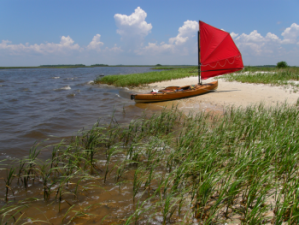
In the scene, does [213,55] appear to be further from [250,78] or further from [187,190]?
[187,190]

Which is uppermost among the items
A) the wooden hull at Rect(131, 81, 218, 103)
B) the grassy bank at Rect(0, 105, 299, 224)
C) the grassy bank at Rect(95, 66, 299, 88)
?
the grassy bank at Rect(95, 66, 299, 88)

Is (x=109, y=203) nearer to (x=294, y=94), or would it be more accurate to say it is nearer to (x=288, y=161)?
(x=288, y=161)

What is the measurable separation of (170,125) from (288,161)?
374 centimetres

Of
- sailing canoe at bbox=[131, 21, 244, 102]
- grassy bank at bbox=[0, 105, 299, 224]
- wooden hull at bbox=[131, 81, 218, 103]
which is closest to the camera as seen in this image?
grassy bank at bbox=[0, 105, 299, 224]

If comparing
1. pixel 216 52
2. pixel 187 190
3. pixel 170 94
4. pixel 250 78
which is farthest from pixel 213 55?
pixel 187 190

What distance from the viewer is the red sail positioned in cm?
1258

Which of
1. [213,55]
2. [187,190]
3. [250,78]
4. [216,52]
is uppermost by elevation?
[216,52]

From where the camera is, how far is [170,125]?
21.0ft

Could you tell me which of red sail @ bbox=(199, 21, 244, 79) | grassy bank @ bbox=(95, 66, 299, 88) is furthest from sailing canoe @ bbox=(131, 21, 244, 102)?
grassy bank @ bbox=(95, 66, 299, 88)

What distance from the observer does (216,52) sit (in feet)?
42.4

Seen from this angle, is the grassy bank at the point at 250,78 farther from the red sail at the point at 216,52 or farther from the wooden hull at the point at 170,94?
the wooden hull at the point at 170,94

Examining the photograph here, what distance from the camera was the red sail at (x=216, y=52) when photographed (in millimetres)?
12578

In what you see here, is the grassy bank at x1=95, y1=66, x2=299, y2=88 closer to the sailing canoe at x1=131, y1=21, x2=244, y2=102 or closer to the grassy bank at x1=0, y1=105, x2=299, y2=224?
the sailing canoe at x1=131, y1=21, x2=244, y2=102

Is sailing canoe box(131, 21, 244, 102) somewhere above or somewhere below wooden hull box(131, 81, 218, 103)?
above
